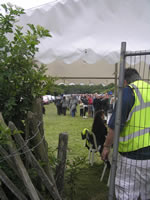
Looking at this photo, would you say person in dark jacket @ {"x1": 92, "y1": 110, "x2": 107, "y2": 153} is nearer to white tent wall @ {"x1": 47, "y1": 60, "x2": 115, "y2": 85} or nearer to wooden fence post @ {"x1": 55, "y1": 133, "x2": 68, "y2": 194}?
white tent wall @ {"x1": 47, "y1": 60, "x2": 115, "y2": 85}

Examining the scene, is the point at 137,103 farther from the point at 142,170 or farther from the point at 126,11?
the point at 126,11

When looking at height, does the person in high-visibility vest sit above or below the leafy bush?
below

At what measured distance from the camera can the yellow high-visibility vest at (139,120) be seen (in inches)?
92.0

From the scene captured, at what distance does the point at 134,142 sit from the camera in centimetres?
239

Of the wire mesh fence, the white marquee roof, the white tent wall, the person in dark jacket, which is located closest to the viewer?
the wire mesh fence

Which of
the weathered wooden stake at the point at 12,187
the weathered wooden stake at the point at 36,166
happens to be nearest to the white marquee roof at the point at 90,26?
the weathered wooden stake at the point at 36,166

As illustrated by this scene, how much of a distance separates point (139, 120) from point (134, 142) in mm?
260

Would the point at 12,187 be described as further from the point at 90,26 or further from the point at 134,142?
the point at 90,26

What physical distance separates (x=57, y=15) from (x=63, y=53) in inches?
24.9

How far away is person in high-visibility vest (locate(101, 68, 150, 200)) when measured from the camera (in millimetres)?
2344

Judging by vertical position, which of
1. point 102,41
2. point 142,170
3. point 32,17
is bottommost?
point 142,170

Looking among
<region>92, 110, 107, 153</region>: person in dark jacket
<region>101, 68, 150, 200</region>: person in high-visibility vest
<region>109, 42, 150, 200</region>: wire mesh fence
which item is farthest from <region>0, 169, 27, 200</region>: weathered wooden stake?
<region>92, 110, 107, 153</region>: person in dark jacket

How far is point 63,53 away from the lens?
12.3ft

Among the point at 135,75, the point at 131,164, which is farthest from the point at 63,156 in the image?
the point at 135,75
